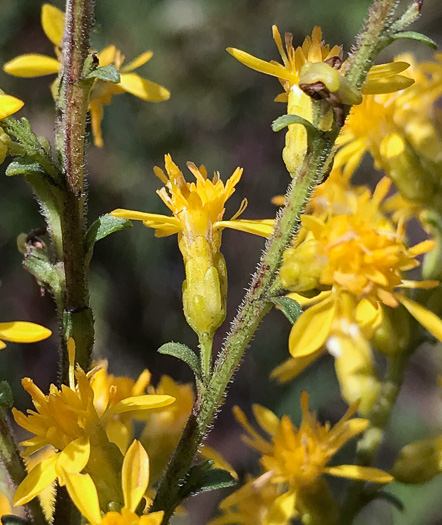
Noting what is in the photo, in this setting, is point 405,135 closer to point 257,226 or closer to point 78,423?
point 257,226

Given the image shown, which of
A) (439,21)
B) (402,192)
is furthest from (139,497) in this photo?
(439,21)

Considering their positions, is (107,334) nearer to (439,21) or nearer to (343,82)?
(439,21)

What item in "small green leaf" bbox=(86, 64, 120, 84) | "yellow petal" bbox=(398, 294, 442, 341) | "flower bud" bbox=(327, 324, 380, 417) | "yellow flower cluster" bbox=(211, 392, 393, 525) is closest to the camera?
"small green leaf" bbox=(86, 64, 120, 84)

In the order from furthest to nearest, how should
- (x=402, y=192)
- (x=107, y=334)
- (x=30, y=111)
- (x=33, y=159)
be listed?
(x=30, y=111) < (x=107, y=334) < (x=402, y=192) < (x=33, y=159)

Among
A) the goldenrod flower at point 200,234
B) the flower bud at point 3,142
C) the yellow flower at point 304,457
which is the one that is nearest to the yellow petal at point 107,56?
the goldenrod flower at point 200,234

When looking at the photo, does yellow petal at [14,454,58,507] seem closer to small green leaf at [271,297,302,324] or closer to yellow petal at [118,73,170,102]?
small green leaf at [271,297,302,324]

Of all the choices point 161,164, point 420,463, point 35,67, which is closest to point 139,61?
point 35,67

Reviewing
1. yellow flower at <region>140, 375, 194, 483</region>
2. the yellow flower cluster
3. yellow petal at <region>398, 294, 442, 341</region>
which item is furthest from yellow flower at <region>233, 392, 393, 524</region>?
yellow petal at <region>398, 294, 442, 341</region>
